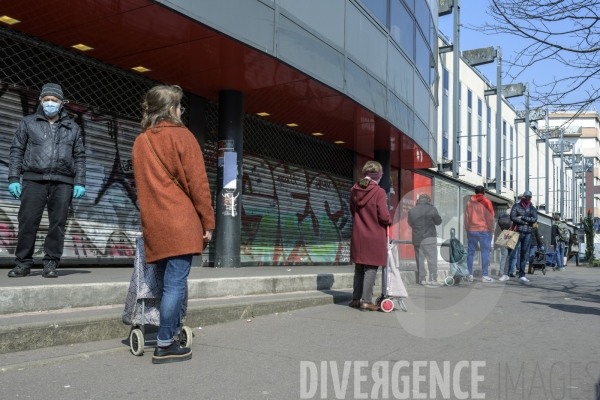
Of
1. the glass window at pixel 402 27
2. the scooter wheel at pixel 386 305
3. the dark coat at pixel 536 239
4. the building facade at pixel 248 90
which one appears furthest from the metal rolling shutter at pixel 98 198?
the dark coat at pixel 536 239

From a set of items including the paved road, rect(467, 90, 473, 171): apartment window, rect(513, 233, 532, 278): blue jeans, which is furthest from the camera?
rect(467, 90, 473, 171): apartment window

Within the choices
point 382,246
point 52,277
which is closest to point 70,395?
point 52,277

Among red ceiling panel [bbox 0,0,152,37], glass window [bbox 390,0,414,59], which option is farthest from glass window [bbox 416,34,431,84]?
red ceiling panel [bbox 0,0,152,37]

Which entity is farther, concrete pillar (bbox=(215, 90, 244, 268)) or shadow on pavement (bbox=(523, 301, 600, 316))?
concrete pillar (bbox=(215, 90, 244, 268))

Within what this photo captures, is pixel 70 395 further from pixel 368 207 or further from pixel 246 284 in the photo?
pixel 368 207

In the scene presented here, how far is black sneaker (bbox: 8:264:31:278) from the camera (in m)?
5.98

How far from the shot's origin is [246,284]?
7.43 meters

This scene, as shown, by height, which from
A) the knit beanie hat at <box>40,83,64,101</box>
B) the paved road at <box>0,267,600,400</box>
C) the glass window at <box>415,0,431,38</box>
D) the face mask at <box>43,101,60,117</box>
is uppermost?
the glass window at <box>415,0,431,38</box>

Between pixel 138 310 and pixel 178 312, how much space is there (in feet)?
1.15

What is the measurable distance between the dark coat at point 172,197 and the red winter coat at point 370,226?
3434 millimetres

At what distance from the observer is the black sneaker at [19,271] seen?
5980 millimetres

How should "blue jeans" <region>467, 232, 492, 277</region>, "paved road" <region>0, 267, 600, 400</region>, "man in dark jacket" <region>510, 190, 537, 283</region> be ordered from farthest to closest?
"man in dark jacket" <region>510, 190, 537, 283</region>
"blue jeans" <region>467, 232, 492, 277</region>
"paved road" <region>0, 267, 600, 400</region>

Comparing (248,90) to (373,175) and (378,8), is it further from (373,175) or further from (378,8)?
(373,175)

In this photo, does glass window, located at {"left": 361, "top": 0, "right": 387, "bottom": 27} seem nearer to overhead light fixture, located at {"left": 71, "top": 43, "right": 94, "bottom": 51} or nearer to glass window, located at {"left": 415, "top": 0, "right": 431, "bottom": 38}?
glass window, located at {"left": 415, "top": 0, "right": 431, "bottom": 38}
